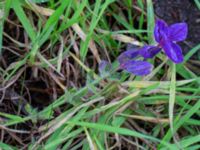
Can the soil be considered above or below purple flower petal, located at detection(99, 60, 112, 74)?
above

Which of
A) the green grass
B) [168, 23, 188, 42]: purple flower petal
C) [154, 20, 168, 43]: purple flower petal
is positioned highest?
[154, 20, 168, 43]: purple flower petal

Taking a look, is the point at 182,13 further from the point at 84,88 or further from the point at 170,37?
the point at 84,88

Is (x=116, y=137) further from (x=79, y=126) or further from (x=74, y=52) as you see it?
(x=74, y=52)

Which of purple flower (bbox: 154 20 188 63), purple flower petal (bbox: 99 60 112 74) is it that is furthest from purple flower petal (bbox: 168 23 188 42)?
purple flower petal (bbox: 99 60 112 74)

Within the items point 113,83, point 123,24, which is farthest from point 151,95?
point 123,24

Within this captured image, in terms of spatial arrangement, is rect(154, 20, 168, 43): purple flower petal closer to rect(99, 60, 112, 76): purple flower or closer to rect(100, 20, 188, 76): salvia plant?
rect(100, 20, 188, 76): salvia plant

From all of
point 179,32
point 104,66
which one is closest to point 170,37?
point 179,32

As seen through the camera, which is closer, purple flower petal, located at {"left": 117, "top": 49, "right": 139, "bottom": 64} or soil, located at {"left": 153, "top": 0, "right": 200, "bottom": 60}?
purple flower petal, located at {"left": 117, "top": 49, "right": 139, "bottom": 64}

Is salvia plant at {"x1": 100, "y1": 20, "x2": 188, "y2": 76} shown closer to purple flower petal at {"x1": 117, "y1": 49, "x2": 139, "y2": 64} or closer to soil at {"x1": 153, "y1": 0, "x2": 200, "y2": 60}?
purple flower petal at {"x1": 117, "y1": 49, "x2": 139, "y2": 64}
